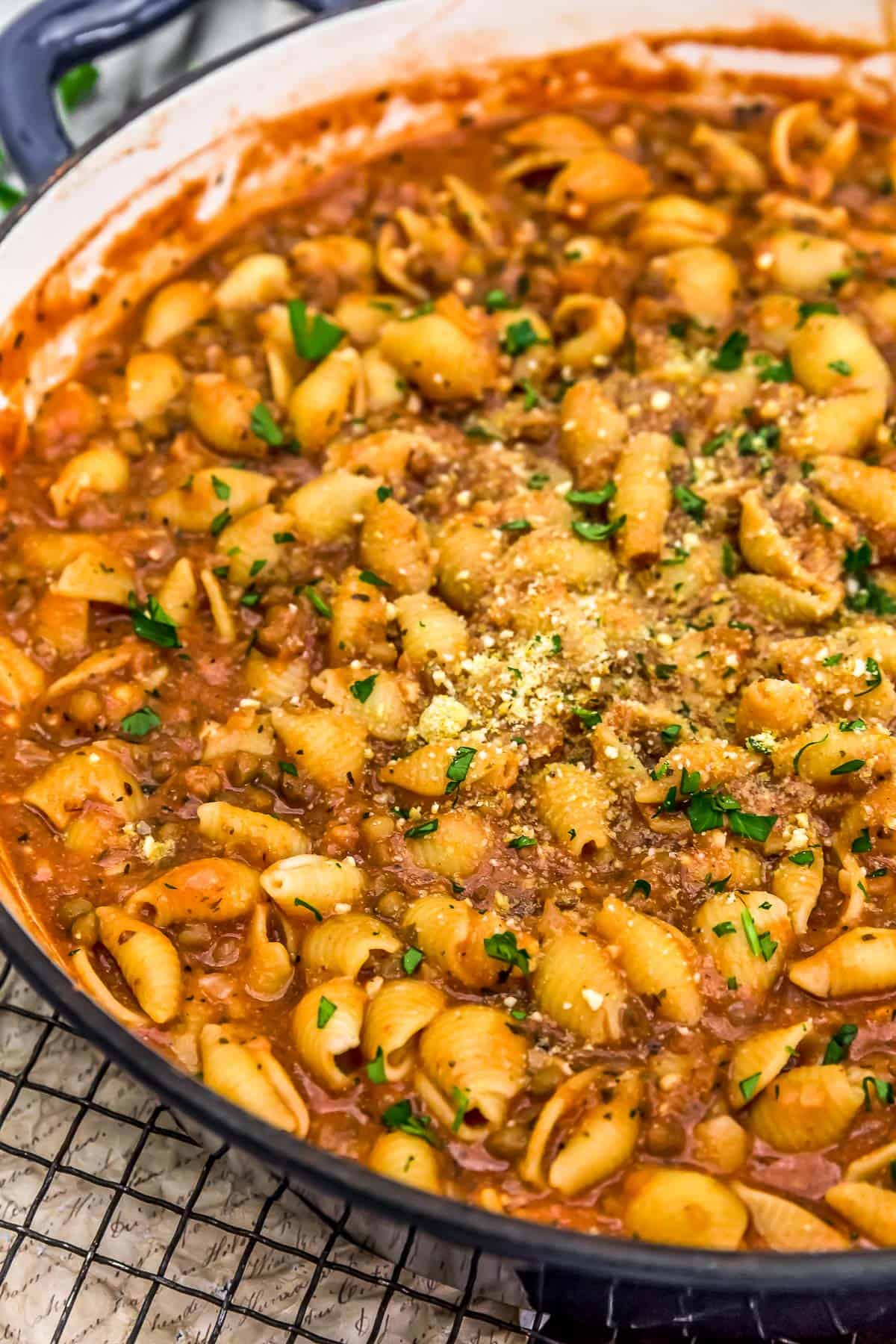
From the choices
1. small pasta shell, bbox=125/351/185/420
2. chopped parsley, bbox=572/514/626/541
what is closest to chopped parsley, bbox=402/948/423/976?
chopped parsley, bbox=572/514/626/541

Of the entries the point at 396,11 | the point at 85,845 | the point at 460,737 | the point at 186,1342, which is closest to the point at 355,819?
the point at 460,737

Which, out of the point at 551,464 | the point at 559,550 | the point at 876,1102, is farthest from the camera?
the point at 551,464

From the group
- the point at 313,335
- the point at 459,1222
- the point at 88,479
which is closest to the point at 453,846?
the point at 459,1222

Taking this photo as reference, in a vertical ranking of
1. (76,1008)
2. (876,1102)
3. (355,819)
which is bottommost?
(876,1102)

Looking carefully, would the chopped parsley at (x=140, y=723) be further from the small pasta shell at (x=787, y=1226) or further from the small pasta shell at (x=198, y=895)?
the small pasta shell at (x=787, y=1226)

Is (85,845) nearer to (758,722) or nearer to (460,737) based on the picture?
(460,737)

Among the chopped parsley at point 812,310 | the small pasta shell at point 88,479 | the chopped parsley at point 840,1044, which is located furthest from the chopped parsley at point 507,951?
the chopped parsley at point 812,310

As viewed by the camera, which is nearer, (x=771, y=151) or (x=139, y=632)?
(x=139, y=632)
